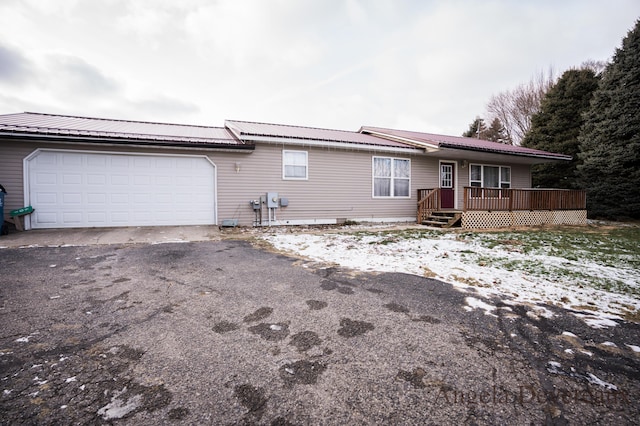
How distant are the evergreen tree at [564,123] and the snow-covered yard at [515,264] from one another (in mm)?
12727

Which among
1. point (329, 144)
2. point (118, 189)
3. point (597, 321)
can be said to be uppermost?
point (329, 144)

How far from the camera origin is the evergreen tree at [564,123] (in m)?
17.1

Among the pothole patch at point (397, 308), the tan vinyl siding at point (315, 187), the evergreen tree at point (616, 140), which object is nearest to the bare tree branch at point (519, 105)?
the evergreen tree at point (616, 140)

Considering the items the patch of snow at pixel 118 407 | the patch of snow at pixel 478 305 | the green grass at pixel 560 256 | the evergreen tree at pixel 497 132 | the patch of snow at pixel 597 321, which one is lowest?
the patch of snow at pixel 597 321

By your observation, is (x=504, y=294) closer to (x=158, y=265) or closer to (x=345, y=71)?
(x=158, y=265)

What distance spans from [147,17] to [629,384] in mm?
15949

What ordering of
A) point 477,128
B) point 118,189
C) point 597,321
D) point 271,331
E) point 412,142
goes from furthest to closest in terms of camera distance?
point 477,128 → point 412,142 → point 118,189 → point 597,321 → point 271,331

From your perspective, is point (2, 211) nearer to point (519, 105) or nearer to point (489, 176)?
point (489, 176)

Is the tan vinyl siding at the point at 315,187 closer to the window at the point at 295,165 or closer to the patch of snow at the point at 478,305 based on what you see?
the window at the point at 295,165

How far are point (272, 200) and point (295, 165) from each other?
1619 mm

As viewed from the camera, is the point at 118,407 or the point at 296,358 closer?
the point at 118,407

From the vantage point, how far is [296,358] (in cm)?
193

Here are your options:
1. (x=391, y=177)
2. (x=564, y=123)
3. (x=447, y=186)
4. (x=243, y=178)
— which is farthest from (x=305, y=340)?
(x=564, y=123)

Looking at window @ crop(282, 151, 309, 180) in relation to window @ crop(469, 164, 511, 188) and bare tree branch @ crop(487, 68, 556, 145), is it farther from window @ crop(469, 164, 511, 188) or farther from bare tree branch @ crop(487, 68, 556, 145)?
bare tree branch @ crop(487, 68, 556, 145)
